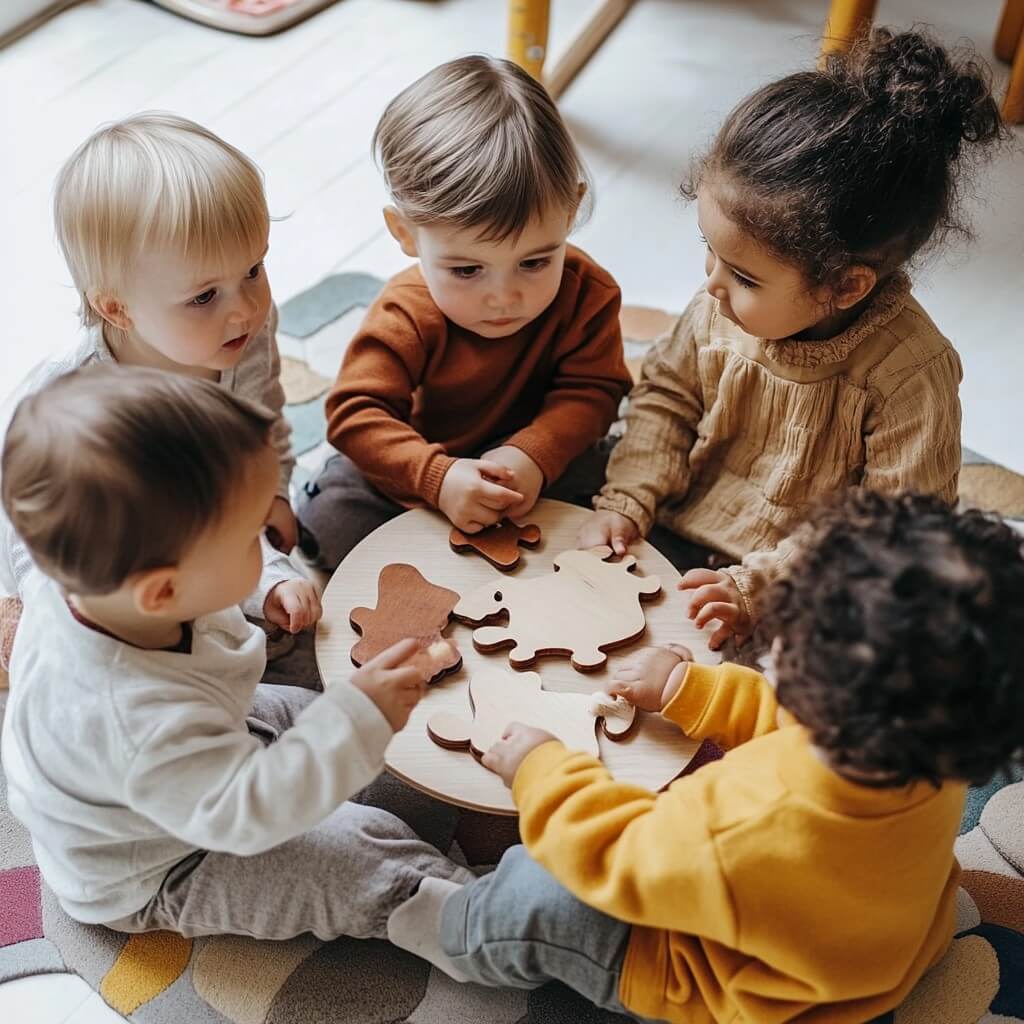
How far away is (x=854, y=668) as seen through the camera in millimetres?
733

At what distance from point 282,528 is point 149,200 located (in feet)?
1.32

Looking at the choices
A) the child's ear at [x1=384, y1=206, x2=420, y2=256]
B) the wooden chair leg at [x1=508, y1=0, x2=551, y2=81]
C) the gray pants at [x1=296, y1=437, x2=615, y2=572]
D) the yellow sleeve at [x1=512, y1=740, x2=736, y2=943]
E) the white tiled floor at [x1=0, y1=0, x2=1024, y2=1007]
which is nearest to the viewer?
the yellow sleeve at [x1=512, y1=740, x2=736, y2=943]

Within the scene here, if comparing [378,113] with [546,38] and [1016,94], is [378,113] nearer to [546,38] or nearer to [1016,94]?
[546,38]

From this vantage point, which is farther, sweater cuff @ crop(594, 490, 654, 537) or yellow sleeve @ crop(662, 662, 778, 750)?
sweater cuff @ crop(594, 490, 654, 537)

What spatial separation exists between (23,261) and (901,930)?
1.70 metres

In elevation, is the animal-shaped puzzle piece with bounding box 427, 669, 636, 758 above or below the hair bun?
below

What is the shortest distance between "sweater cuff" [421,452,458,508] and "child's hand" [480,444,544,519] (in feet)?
0.17

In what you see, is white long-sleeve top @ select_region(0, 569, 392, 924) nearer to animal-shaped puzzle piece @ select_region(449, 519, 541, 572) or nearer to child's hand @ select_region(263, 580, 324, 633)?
→ child's hand @ select_region(263, 580, 324, 633)

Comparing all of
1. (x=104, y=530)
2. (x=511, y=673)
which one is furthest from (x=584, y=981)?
(x=104, y=530)

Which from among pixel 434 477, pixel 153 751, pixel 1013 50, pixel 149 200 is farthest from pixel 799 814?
pixel 1013 50

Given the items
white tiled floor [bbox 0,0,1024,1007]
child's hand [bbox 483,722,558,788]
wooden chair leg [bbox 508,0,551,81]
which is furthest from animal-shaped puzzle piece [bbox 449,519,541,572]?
wooden chair leg [bbox 508,0,551,81]

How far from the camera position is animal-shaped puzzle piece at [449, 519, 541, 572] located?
47.9 inches

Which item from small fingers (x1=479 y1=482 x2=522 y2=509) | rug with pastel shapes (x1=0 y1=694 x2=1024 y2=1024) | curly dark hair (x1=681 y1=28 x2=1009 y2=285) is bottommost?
rug with pastel shapes (x1=0 y1=694 x2=1024 y2=1024)

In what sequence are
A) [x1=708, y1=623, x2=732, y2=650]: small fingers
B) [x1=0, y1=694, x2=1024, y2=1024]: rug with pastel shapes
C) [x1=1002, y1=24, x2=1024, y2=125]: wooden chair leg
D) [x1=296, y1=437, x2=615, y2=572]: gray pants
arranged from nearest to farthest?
[x1=0, y1=694, x2=1024, y2=1024]: rug with pastel shapes → [x1=708, y1=623, x2=732, y2=650]: small fingers → [x1=296, y1=437, x2=615, y2=572]: gray pants → [x1=1002, y1=24, x2=1024, y2=125]: wooden chair leg
